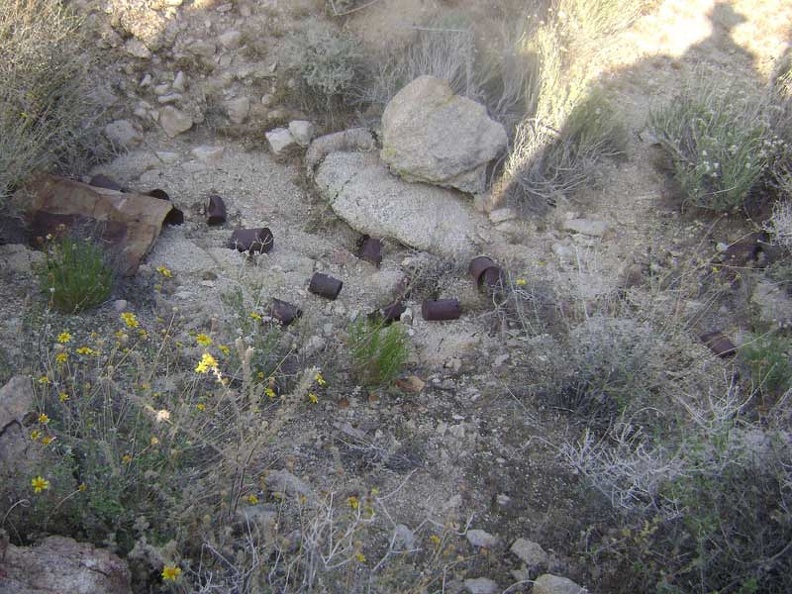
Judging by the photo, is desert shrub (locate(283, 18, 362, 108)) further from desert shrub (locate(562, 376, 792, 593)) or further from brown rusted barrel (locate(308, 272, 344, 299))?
desert shrub (locate(562, 376, 792, 593))

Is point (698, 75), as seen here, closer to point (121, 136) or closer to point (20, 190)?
point (121, 136)

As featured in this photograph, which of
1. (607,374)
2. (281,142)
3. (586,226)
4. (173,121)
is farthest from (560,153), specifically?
(173,121)

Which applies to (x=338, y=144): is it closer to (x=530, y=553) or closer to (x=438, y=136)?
(x=438, y=136)

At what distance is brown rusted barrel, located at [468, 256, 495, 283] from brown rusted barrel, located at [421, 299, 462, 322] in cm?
30

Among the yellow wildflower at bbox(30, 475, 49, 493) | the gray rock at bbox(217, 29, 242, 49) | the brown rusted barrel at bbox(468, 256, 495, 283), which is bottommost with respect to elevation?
the brown rusted barrel at bbox(468, 256, 495, 283)

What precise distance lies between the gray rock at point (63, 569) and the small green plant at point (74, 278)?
1570 mm

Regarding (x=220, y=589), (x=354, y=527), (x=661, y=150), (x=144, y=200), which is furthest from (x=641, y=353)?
(x=144, y=200)

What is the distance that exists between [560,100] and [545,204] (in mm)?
761

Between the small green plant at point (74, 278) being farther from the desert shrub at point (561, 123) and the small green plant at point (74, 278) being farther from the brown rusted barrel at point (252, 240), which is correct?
the desert shrub at point (561, 123)

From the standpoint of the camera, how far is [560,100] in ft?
17.4

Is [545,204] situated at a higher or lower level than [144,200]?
lower

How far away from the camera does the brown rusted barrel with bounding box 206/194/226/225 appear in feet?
15.8

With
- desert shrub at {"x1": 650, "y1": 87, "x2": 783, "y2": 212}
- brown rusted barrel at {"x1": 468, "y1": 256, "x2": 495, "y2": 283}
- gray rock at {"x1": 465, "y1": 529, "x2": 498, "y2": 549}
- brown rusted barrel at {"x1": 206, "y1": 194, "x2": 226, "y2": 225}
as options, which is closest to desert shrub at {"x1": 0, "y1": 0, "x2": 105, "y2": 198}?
brown rusted barrel at {"x1": 206, "y1": 194, "x2": 226, "y2": 225}

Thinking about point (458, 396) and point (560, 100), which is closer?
point (458, 396)
